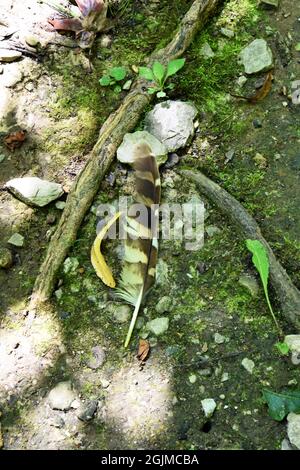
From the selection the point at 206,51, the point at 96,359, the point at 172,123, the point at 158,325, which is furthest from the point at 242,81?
the point at 96,359

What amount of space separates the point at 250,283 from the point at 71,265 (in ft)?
3.23

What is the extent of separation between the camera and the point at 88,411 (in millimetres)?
2686

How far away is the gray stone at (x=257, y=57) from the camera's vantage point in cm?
353

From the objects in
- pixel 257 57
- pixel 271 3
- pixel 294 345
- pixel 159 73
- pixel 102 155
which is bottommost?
A: pixel 294 345

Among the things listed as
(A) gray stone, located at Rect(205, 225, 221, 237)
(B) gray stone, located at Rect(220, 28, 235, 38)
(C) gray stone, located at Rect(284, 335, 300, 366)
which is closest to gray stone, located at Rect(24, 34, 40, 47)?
(B) gray stone, located at Rect(220, 28, 235, 38)

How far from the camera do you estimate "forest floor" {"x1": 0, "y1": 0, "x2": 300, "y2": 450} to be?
8.74ft

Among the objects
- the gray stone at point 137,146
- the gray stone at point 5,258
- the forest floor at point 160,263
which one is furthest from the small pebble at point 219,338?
the gray stone at point 5,258

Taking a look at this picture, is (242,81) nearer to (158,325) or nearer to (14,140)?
(14,140)

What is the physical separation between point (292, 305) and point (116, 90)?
1800 mm

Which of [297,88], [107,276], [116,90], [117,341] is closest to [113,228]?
[107,276]

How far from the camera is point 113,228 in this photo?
319 centimetres

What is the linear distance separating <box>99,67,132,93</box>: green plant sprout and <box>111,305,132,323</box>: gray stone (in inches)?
58.3

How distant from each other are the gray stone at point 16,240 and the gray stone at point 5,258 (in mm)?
59
